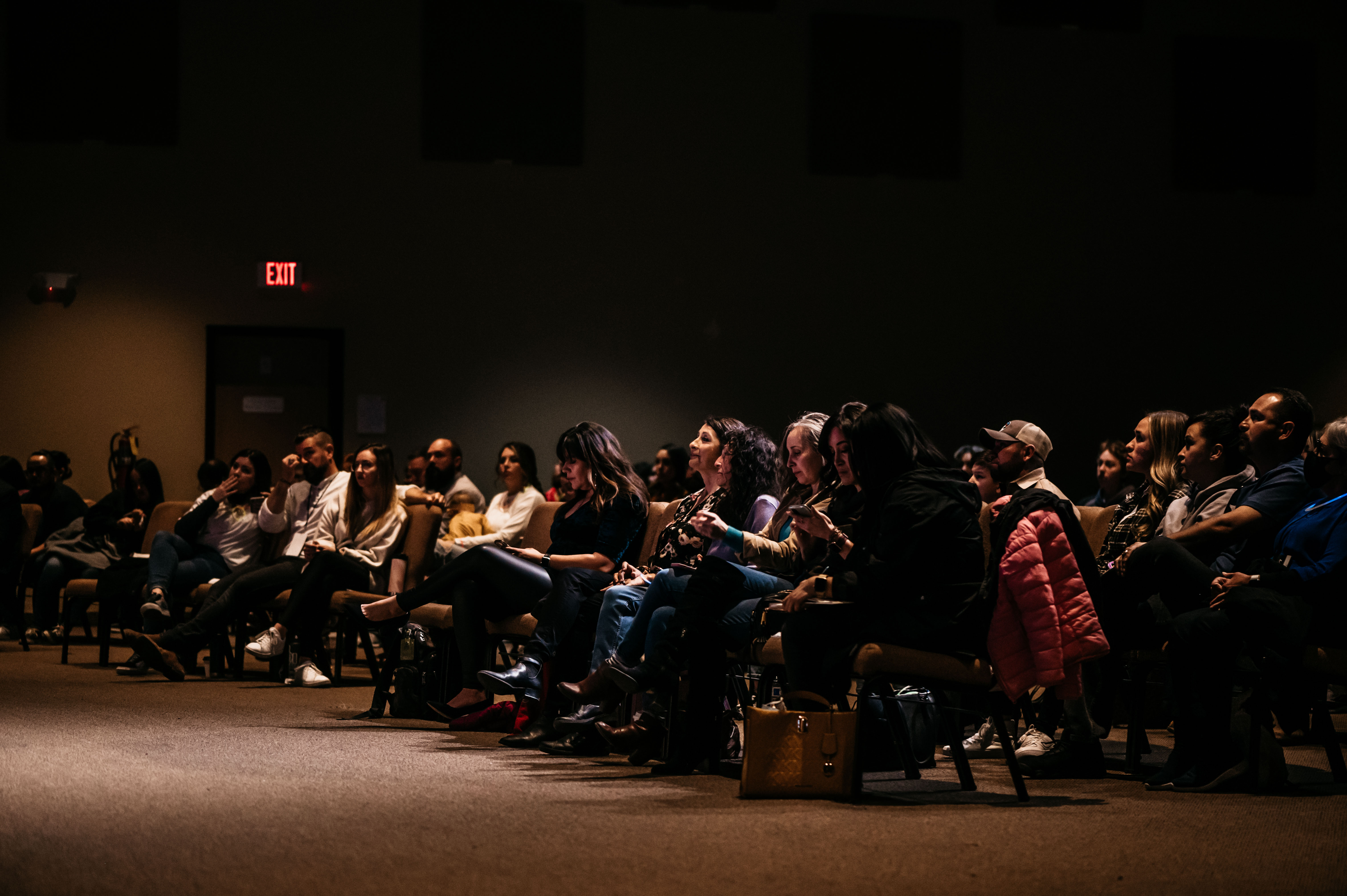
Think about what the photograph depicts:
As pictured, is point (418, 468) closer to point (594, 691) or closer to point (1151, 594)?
point (594, 691)

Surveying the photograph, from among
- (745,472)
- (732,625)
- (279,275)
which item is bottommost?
(732,625)

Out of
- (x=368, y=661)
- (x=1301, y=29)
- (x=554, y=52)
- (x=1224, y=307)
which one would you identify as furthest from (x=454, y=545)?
(x=1301, y=29)

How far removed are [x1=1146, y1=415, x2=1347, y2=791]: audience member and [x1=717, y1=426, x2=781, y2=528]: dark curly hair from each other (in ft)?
4.87

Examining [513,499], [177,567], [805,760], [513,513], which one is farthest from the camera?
[513,499]

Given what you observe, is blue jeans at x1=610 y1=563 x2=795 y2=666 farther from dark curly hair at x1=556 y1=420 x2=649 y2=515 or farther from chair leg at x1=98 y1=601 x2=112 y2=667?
chair leg at x1=98 y1=601 x2=112 y2=667

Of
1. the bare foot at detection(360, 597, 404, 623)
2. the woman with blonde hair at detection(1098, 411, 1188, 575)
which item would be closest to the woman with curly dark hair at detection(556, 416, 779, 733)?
the bare foot at detection(360, 597, 404, 623)

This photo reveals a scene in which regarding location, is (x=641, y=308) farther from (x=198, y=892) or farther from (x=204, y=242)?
(x=198, y=892)

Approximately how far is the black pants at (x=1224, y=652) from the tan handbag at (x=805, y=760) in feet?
3.34

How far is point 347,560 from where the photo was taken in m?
6.44

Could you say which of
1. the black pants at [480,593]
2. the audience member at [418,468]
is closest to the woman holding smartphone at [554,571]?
the black pants at [480,593]

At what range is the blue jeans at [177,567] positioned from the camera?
6918 millimetres

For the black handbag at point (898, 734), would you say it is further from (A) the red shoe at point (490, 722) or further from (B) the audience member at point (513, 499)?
(B) the audience member at point (513, 499)

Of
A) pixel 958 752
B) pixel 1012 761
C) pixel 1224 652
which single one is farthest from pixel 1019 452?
pixel 1012 761

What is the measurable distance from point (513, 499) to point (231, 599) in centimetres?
166
